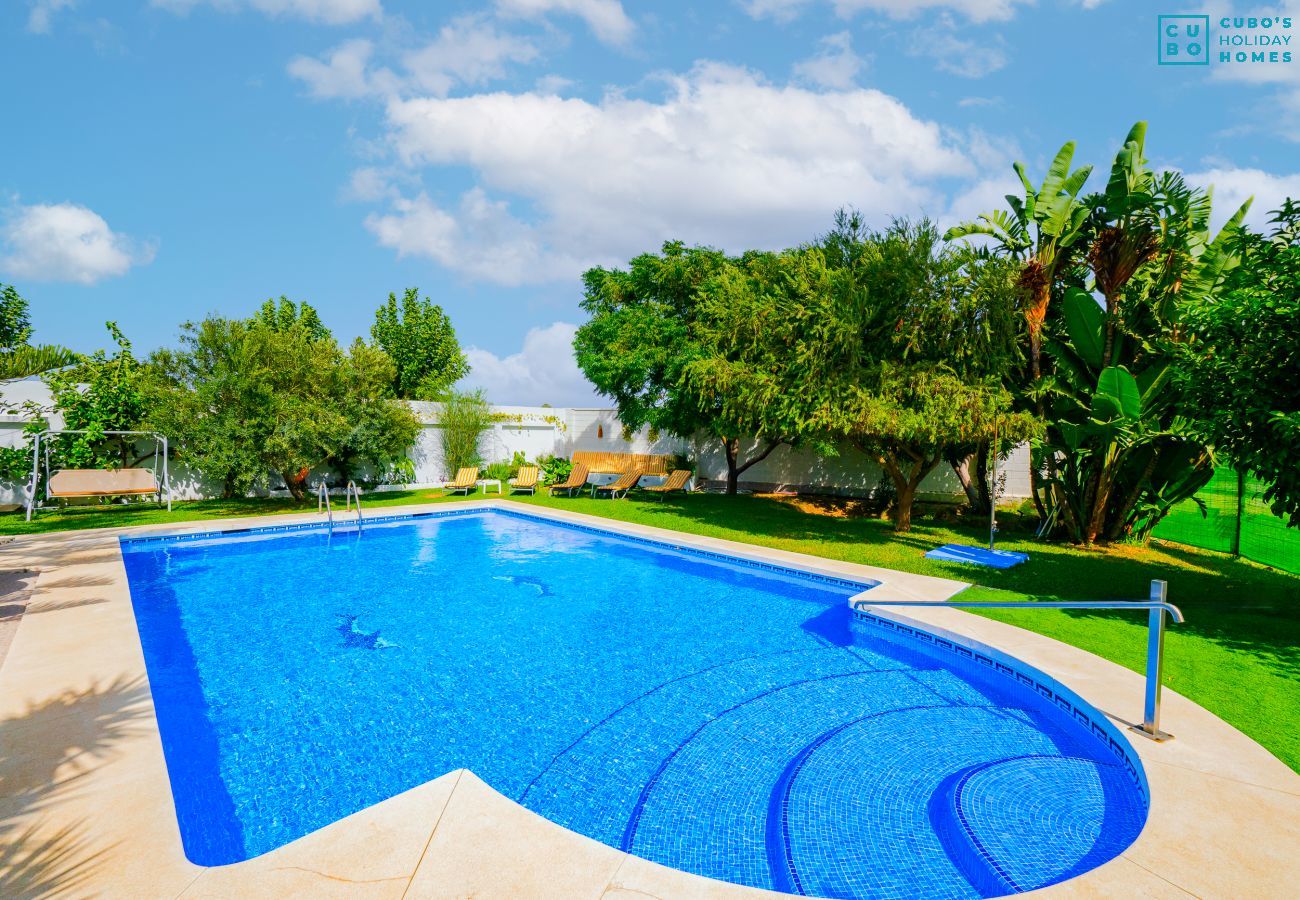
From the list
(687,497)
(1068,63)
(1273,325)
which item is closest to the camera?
(1273,325)

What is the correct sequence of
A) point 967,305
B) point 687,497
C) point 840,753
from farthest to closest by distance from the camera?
point 687,497
point 967,305
point 840,753

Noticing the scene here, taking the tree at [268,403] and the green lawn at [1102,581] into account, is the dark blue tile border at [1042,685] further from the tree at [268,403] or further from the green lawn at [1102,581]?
the tree at [268,403]

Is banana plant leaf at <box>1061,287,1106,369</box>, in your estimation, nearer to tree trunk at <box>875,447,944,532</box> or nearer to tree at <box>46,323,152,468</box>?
tree trunk at <box>875,447,944,532</box>

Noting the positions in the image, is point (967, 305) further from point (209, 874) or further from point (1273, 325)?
point (209, 874)

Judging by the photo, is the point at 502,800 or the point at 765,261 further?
the point at 765,261

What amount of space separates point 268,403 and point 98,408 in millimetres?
4604

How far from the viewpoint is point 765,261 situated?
14.7 meters

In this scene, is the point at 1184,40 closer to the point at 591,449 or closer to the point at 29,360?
the point at 591,449

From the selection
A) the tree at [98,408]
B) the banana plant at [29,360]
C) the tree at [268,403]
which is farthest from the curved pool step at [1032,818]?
the tree at [98,408]

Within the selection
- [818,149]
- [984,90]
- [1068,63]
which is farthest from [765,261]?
[1068,63]

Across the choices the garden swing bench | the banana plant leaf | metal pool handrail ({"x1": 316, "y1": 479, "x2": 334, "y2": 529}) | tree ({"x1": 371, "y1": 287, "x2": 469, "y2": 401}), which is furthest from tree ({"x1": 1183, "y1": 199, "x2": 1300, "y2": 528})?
tree ({"x1": 371, "y1": 287, "x2": 469, "y2": 401})

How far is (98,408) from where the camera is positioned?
15.0 m

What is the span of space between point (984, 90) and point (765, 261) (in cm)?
524

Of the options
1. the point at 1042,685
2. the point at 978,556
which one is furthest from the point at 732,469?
the point at 1042,685
